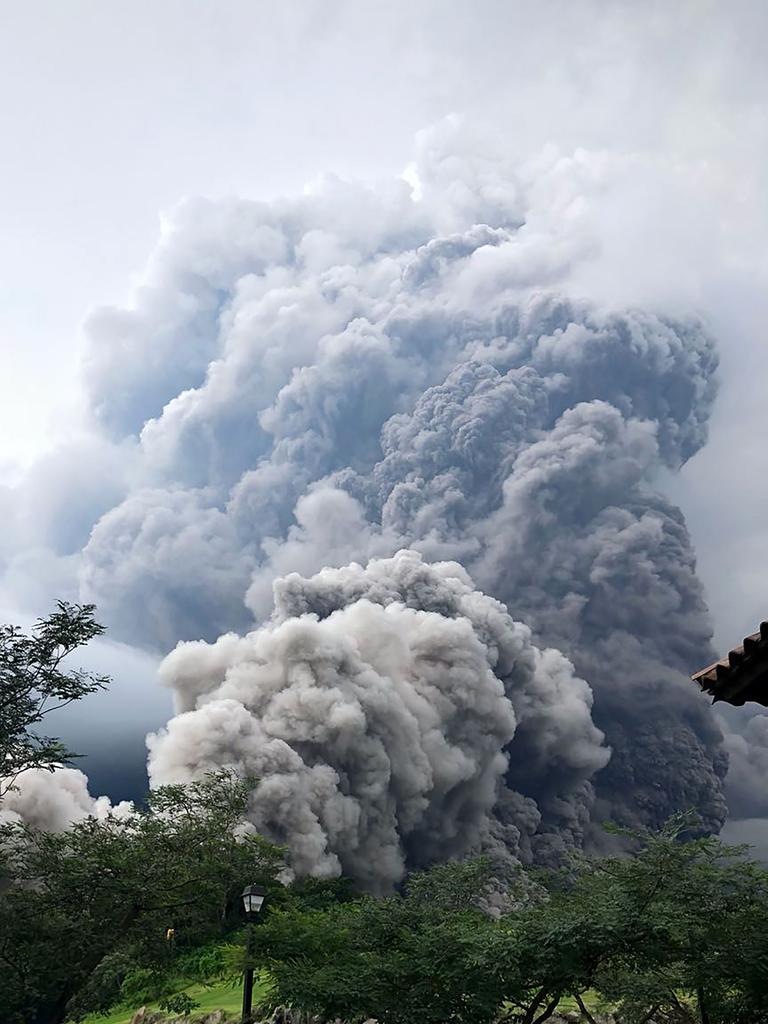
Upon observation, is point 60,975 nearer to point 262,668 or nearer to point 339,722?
point 339,722

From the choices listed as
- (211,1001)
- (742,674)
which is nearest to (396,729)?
(211,1001)

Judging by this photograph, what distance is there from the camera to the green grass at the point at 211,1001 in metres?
21.6

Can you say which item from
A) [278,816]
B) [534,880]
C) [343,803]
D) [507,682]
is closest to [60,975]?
[534,880]

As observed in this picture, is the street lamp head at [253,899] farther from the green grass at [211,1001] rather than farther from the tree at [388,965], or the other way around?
the green grass at [211,1001]

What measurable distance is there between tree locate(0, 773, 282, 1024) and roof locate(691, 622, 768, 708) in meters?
11.5

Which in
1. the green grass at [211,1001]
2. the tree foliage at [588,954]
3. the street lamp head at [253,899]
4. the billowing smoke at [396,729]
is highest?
the billowing smoke at [396,729]

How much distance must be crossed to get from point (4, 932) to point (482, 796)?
1716 inches

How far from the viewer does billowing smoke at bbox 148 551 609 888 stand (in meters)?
Result: 40.1

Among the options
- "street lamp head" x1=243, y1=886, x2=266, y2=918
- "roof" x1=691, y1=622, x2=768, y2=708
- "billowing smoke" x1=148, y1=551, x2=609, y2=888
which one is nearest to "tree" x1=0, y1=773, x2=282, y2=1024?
"street lamp head" x1=243, y1=886, x2=266, y2=918

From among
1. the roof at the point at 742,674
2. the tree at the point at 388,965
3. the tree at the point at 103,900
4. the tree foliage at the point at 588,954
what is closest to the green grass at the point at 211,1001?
the tree at the point at 103,900

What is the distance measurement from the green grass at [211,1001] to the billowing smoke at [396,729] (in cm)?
1131

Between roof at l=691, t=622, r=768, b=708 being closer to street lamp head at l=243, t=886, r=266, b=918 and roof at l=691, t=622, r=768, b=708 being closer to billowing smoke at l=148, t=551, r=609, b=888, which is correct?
street lamp head at l=243, t=886, r=266, b=918

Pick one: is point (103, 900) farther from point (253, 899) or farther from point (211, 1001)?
point (211, 1001)

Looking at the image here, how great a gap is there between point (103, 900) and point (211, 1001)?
40.2 ft
